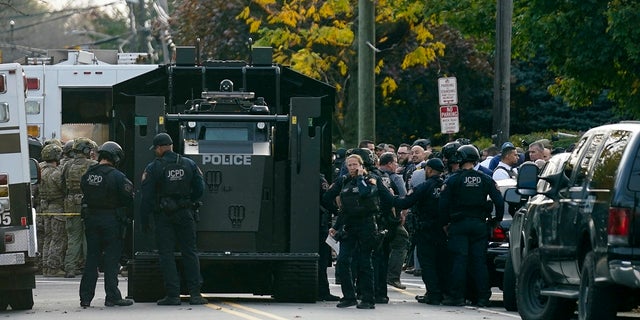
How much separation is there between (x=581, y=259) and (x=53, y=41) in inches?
3848

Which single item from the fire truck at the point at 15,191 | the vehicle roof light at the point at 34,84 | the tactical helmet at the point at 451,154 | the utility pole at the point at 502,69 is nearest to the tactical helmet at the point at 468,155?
the tactical helmet at the point at 451,154

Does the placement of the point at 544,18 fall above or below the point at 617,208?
above

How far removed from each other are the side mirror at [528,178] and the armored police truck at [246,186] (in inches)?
131

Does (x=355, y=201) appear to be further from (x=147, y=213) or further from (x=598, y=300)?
(x=598, y=300)

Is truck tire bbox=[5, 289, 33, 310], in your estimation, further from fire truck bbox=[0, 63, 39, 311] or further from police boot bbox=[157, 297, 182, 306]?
police boot bbox=[157, 297, 182, 306]

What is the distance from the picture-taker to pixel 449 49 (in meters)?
45.2

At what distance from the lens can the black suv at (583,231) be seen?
13.6 meters

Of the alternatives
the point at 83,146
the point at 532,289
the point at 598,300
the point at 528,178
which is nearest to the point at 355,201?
the point at 532,289

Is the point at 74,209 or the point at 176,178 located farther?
the point at 74,209

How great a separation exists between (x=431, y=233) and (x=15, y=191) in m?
4.88

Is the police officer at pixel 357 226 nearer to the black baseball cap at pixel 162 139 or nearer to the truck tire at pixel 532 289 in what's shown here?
the black baseball cap at pixel 162 139

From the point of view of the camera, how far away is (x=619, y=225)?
44.6ft

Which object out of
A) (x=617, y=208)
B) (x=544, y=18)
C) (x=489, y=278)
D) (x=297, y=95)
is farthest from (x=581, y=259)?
(x=544, y=18)

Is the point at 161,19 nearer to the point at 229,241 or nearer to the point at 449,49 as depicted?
the point at 449,49
